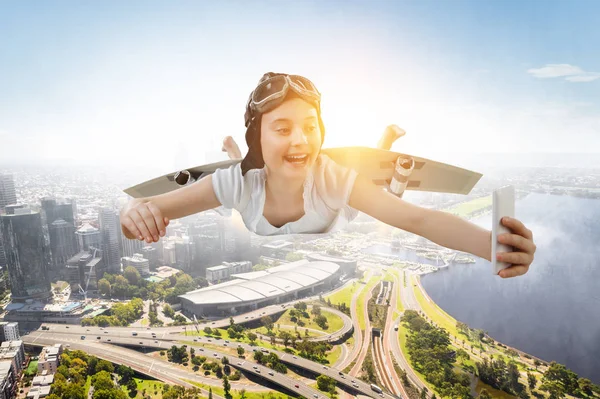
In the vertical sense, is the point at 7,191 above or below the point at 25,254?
above

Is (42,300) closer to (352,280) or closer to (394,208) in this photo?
(352,280)

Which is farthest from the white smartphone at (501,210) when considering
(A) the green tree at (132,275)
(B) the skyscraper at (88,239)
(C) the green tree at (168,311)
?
(B) the skyscraper at (88,239)

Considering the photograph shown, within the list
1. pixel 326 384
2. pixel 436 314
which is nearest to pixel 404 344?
pixel 436 314

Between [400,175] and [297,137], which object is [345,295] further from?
[297,137]

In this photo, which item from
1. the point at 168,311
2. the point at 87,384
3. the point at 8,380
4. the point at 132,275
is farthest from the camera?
the point at 132,275

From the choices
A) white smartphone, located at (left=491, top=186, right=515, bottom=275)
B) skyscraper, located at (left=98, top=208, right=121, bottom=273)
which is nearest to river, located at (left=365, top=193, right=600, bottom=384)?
white smartphone, located at (left=491, top=186, right=515, bottom=275)

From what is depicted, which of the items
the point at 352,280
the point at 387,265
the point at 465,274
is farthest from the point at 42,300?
the point at 465,274
